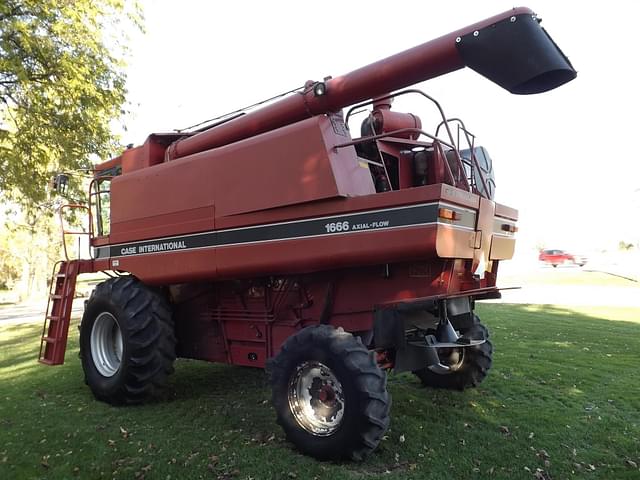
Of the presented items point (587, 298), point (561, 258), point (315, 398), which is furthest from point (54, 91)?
point (561, 258)

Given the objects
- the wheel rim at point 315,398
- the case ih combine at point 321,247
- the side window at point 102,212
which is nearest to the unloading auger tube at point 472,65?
the case ih combine at point 321,247

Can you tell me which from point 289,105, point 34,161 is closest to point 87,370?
point 289,105

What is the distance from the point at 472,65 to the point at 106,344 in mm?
5059

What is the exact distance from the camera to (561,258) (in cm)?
4022

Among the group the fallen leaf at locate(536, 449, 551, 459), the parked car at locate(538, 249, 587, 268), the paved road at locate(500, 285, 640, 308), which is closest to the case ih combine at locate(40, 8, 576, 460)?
the fallen leaf at locate(536, 449, 551, 459)

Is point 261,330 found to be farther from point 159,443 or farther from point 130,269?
point 130,269

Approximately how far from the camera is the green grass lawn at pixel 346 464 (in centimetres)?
377

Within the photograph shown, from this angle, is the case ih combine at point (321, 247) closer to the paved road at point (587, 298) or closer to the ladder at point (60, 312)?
the ladder at point (60, 312)

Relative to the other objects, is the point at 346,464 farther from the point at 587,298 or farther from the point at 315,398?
the point at 587,298

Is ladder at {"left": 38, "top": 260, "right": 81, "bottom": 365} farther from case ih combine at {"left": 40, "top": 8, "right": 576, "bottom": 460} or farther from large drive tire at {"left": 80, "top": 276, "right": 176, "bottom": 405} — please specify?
large drive tire at {"left": 80, "top": 276, "right": 176, "bottom": 405}

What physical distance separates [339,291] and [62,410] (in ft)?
10.9

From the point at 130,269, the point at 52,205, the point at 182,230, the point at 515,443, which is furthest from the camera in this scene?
the point at 52,205

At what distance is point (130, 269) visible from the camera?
573cm

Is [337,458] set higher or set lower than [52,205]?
lower
